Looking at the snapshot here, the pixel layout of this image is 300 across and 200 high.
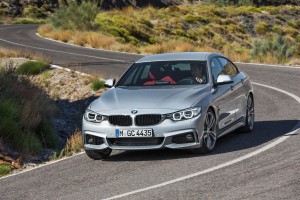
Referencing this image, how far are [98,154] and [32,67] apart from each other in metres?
13.7

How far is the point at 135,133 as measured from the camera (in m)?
9.53

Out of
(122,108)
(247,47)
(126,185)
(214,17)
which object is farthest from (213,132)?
(214,17)

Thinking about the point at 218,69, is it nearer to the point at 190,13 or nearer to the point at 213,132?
the point at 213,132

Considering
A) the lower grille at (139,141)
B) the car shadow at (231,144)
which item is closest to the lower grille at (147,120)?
the lower grille at (139,141)


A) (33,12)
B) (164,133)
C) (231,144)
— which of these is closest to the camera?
(164,133)

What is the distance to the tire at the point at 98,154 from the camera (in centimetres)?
1015

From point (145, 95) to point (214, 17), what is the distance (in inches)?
1981

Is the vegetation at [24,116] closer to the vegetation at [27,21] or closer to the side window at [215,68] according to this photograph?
the side window at [215,68]

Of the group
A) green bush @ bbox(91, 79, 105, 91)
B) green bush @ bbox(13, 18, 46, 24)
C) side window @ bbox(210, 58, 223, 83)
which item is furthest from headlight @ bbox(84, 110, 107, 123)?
green bush @ bbox(13, 18, 46, 24)

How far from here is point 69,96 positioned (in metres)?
20.7

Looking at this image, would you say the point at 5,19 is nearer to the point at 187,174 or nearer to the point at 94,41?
the point at 94,41

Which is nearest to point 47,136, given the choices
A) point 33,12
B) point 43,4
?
point 33,12

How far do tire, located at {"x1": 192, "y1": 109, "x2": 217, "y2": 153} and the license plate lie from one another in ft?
2.73

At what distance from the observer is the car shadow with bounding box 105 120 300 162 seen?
1009 cm
